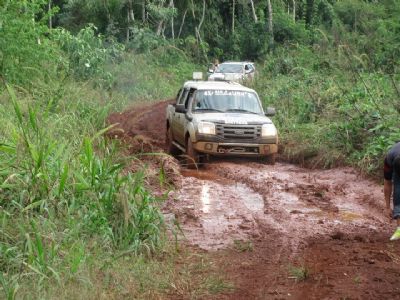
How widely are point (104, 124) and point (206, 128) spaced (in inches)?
114

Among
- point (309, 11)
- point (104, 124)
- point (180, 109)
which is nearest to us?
point (104, 124)

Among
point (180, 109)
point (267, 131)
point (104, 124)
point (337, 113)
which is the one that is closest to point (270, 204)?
point (104, 124)

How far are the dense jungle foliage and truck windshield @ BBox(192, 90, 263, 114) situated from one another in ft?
→ 4.36

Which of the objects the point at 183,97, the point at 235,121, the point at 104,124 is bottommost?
the point at 235,121

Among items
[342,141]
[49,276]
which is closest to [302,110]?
[342,141]

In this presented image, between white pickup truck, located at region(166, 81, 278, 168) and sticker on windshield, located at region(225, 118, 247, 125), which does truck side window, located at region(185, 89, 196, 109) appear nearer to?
white pickup truck, located at region(166, 81, 278, 168)

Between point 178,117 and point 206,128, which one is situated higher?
point 206,128

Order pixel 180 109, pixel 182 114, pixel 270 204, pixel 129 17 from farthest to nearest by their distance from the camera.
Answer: pixel 129 17
pixel 182 114
pixel 180 109
pixel 270 204

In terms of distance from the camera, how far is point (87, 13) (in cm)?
3631

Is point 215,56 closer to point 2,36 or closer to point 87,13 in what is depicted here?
point 87,13

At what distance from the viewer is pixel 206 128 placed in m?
13.4

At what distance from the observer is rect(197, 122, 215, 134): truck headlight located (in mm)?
13414

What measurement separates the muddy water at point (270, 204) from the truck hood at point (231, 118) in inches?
33.3

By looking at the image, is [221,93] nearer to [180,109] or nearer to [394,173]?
[180,109]
